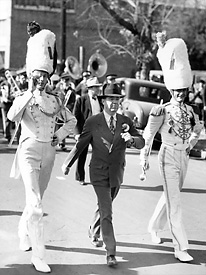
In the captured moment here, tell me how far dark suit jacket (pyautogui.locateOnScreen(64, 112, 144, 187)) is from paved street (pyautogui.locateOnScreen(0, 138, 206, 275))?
0.89m

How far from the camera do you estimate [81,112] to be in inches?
424

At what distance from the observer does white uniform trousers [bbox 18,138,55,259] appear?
6141mm

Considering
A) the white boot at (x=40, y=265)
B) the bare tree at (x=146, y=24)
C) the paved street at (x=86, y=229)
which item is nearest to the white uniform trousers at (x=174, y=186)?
the paved street at (x=86, y=229)

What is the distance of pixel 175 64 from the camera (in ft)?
23.2

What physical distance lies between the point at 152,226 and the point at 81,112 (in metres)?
3.89

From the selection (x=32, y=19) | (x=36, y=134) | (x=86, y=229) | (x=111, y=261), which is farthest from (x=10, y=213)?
(x=32, y=19)

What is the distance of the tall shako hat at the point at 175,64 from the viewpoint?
6.98 m

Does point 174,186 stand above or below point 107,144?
below

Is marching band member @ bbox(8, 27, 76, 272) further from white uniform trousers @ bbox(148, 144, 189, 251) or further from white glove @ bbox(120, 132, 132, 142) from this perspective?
white uniform trousers @ bbox(148, 144, 189, 251)

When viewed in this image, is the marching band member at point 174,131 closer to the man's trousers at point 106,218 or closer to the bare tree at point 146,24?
the man's trousers at point 106,218

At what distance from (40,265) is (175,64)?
274 cm

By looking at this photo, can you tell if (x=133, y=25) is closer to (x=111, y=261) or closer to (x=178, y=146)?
(x=178, y=146)

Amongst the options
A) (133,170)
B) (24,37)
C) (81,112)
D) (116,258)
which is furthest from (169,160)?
(24,37)

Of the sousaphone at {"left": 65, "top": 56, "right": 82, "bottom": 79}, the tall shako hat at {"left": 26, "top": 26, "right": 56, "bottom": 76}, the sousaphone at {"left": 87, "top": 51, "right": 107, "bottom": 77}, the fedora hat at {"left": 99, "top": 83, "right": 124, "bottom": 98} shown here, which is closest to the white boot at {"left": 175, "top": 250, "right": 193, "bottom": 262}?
the fedora hat at {"left": 99, "top": 83, "right": 124, "bottom": 98}
